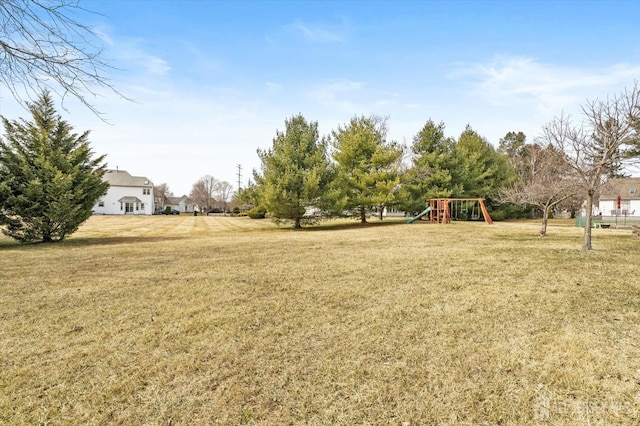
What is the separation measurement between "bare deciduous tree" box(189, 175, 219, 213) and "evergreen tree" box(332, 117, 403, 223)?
4784 cm

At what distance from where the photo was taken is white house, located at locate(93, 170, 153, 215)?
168 feet

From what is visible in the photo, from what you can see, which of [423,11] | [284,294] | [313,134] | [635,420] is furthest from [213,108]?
[635,420]

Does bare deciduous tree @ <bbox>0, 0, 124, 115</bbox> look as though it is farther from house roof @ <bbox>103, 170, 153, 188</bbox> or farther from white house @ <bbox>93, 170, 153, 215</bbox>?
house roof @ <bbox>103, 170, 153, 188</bbox>

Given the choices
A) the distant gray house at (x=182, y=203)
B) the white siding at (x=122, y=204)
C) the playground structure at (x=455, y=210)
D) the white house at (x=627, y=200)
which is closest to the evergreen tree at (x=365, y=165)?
the playground structure at (x=455, y=210)

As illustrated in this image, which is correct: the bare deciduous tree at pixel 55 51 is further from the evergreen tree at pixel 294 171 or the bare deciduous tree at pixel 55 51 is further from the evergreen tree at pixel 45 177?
the evergreen tree at pixel 294 171

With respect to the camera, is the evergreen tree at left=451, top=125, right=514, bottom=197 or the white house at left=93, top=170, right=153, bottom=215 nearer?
the evergreen tree at left=451, top=125, right=514, bottom=197

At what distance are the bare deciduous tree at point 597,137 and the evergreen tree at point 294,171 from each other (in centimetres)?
1306

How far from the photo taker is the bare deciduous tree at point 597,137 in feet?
29.1

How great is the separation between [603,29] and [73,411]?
1583 centimetres

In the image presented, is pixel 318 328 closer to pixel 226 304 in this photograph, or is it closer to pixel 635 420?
pixel 226 304

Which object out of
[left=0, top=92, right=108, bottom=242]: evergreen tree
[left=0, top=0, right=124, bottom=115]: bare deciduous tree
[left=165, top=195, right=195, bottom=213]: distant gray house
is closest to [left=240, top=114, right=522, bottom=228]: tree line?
[left=0, top=92, right=108, bottom=242]: evergreen tree

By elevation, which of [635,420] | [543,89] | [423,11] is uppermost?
[423,11]

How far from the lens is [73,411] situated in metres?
2.62

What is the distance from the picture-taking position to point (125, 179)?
177ft
